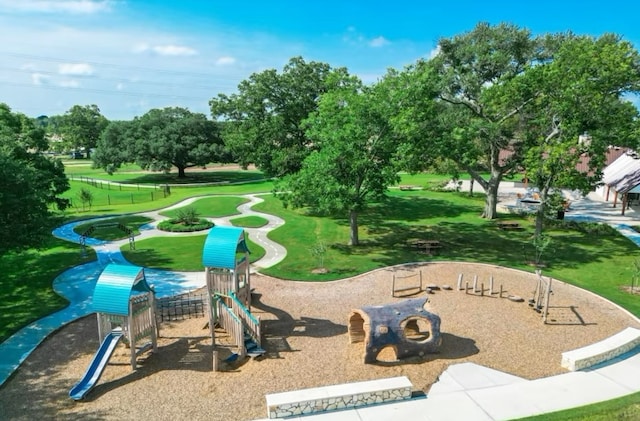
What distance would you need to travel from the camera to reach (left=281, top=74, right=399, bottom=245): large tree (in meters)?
25.2

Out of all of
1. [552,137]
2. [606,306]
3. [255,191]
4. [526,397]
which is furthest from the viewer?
[255,191]

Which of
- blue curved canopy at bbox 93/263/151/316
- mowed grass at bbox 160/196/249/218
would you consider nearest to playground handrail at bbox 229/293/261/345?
blue curved canopy at bbox 93/263/151/316

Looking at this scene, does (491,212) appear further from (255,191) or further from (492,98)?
(255,191)

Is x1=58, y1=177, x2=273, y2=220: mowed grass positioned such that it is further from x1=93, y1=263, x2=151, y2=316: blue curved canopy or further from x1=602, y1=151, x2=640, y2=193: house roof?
x1=602, y1=151, x2=640, y2=193: house roof

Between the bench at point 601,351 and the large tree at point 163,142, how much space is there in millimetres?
58102

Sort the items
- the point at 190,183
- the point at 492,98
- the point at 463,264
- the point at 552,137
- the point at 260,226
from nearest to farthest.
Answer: the point at 463,264
the point at 552,137
the point at 492,98
the point at 260,226
the point at 190,183

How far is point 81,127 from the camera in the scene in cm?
11256

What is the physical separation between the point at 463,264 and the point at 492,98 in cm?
1284

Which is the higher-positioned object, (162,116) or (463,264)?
(162,116)

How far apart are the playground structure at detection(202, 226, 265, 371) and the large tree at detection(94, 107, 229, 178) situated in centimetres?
5097

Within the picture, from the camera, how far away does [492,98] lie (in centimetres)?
3023

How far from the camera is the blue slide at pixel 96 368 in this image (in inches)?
500

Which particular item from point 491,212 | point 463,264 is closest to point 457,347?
point 463,264

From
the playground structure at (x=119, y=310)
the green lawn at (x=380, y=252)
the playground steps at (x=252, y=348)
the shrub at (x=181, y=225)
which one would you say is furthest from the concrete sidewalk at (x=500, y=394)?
the shrub at (x=181, y=225)
